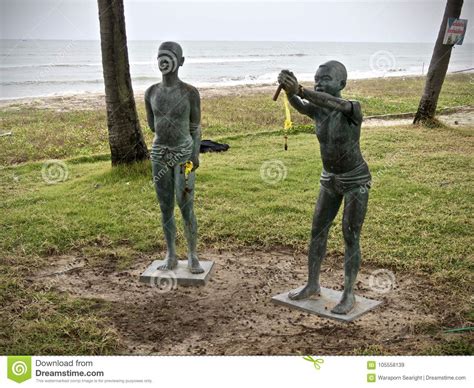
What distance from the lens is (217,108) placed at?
19.0 meters

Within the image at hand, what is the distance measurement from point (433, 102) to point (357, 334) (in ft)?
33.7

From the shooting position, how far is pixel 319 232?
17.1 ft

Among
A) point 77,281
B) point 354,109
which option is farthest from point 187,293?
point 354,109

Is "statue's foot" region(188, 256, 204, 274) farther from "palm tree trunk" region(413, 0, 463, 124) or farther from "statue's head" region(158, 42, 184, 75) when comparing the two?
"palm tree trunk" region(413, 0, 463, 124)

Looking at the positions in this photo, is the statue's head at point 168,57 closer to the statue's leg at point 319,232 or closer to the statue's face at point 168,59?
the statue's face at point 168,59

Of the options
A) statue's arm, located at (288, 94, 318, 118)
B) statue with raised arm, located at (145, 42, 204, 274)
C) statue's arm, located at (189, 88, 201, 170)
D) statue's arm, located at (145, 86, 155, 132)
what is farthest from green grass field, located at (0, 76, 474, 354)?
statue's arm, located at (288, 94, 318, 118)

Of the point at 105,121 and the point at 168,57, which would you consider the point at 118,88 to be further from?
the point at 105,121

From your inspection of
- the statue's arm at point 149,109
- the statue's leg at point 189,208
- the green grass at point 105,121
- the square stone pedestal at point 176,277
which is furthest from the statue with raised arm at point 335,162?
the green grass at point 105,121

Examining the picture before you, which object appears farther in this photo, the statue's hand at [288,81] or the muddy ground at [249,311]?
the muddy ground at [249,311]

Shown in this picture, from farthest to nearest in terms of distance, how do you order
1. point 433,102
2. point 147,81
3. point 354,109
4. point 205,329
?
point 147,81, point 433,102, point 205,329, point 354,109

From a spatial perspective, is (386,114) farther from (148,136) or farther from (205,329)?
(205,329)

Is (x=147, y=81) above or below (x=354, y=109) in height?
below

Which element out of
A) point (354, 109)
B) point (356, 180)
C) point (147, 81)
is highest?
point (354, 109)

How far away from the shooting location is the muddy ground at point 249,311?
461 centimetres
